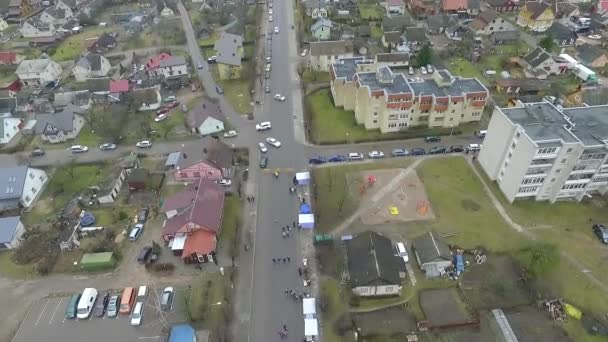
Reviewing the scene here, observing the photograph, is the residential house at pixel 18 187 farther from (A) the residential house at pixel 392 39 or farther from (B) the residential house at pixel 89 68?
(A) the residential house at pixel 392 39

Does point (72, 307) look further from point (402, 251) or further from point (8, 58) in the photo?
point (8, 58)

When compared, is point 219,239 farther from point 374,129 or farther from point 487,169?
point 487,169

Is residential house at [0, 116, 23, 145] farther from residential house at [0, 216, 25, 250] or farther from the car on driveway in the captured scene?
residential house at [0, 216, 25, 250]

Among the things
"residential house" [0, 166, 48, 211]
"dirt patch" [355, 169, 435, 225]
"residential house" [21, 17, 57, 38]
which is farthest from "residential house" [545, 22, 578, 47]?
"residential house" [21, 17, 57, 38]

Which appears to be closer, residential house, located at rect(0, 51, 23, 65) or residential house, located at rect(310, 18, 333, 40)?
residential house, located at rect(0, 51, 23, 65)

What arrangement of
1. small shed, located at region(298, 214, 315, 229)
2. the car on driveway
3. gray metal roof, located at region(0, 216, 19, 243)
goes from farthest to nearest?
the car on driveway, small shed, located at region(298, 214, 315, 229), gray metal roof, located at region(0, 216, 19, 243)

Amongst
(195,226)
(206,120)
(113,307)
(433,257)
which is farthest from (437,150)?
(113,307)

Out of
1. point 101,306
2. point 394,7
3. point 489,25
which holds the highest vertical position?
point 489,25
